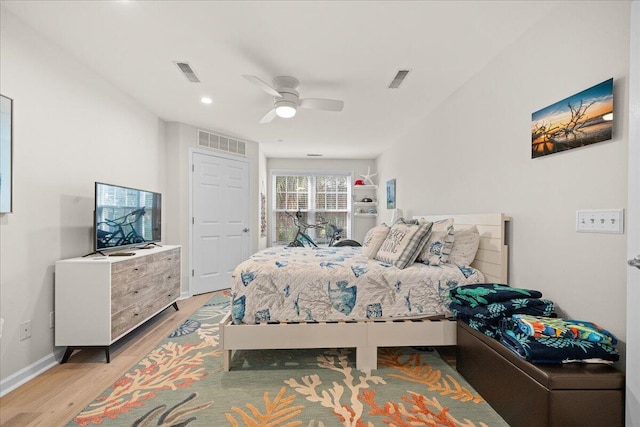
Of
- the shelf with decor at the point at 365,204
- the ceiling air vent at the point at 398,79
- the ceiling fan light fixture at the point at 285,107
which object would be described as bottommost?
the shelf with decor at the point at 365,204

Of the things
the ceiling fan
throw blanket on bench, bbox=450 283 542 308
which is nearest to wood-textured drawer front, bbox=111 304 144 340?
the ceiling fan

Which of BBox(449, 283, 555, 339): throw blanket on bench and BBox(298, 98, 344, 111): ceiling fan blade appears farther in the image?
BBox(298, 98, 344, 111): ceiling fan blade

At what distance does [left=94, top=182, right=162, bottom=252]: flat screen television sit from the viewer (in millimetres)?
2514

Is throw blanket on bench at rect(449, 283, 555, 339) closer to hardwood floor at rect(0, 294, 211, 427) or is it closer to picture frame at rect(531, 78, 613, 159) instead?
picture frame at rect(531, 78, 613, 159)

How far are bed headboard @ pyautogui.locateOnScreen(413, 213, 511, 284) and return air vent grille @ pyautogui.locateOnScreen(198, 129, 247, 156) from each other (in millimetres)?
3778

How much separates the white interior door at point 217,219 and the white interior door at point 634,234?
4419 mm

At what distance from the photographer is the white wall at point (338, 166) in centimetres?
672

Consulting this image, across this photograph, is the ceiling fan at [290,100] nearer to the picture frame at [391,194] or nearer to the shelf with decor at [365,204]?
the picture frame at [391,194]

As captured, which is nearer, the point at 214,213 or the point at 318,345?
the point at 318,345

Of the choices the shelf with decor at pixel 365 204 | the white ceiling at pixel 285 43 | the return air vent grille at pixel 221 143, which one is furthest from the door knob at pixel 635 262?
the shelf with decor at pixel 365 204

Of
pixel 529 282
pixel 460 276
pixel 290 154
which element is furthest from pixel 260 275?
pixel 290 154

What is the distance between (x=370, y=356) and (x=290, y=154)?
4.86 metres

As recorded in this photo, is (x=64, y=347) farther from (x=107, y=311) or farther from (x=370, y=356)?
(x=370, y=356)

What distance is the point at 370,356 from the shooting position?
2160mm
